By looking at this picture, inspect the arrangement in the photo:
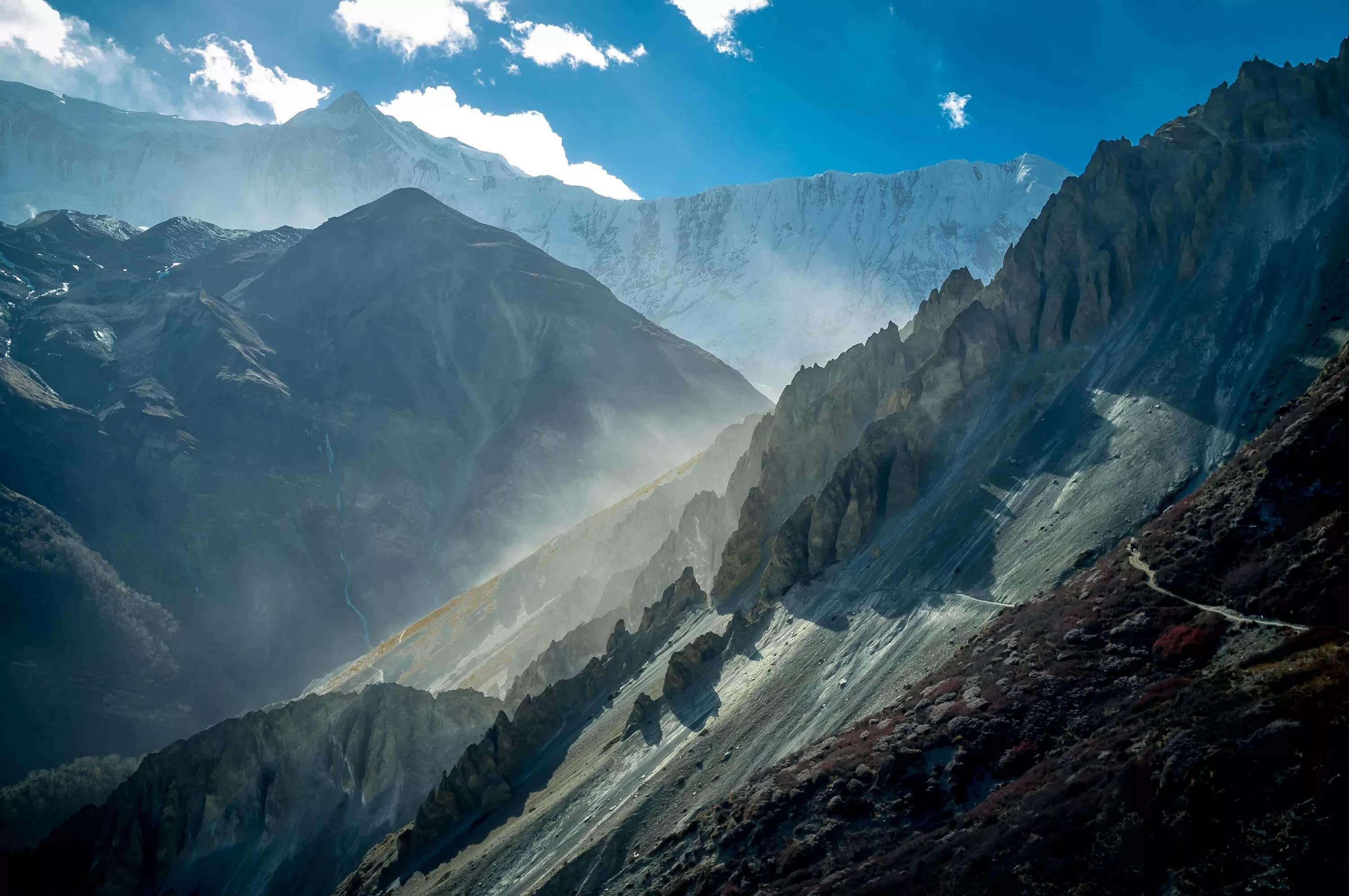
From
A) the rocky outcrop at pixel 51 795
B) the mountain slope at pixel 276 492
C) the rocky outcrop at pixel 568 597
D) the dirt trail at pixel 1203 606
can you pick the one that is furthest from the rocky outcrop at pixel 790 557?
the mountain slope at pixel 276 492

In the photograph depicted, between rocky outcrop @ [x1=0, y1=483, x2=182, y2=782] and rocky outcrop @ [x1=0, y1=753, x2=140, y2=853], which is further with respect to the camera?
rocky outcrop @ [x1=0, y1=483, x2=182, y2=782]

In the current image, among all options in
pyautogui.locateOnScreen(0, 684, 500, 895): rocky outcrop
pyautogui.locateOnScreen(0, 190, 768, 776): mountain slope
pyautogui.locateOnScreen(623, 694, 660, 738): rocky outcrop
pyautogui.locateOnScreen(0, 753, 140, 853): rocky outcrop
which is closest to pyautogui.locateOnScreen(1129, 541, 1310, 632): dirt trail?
pyautogui.locateOnScreen(623, 694, 660, 738): rocky outcrop

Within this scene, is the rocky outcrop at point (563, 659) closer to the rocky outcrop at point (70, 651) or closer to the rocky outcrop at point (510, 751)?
the rocky outcrop at point (510, 751)

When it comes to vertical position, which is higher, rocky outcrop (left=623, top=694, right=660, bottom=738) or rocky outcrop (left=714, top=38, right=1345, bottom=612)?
rocky outcrop (left=714, top=38, right=1345, bottom=612)

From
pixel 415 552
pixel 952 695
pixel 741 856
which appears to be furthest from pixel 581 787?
pixel 415 552

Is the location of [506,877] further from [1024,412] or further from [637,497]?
[637,497]

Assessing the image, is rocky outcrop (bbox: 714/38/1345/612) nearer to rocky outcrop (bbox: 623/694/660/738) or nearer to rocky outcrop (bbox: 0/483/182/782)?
rocky outcrop (bbox: 623/694/660/738)

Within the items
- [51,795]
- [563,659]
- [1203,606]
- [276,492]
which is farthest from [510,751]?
[276,492]
